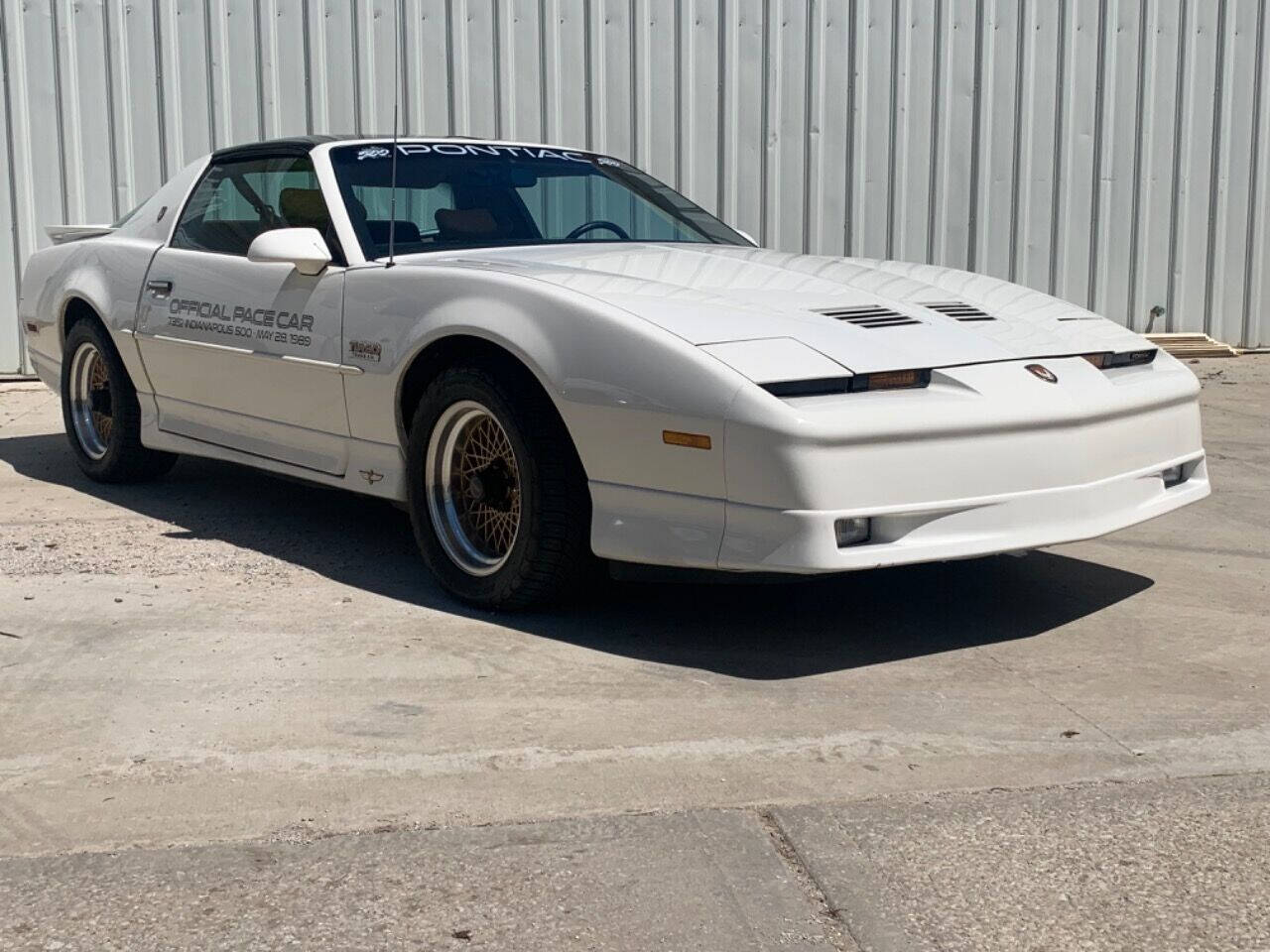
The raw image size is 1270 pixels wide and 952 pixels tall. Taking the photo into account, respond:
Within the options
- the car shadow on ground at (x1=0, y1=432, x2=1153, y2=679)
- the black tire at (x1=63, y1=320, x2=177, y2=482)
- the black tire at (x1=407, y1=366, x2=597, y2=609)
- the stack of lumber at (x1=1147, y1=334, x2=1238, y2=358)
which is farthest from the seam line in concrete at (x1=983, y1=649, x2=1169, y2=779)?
the stack of lumber at (x1=1147, y1=334, x2=1238, y2=358)

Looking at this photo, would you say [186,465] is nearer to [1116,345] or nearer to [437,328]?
[437,328]

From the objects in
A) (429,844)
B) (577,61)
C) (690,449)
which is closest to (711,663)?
(690,449)

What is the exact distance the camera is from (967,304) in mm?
4637

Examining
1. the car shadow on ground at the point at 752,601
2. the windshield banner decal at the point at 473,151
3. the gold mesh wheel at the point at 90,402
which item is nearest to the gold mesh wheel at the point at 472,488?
the car shadow on ground at the point at 752,601

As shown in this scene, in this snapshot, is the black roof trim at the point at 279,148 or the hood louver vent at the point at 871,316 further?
the black roof trim at the point at 279,148

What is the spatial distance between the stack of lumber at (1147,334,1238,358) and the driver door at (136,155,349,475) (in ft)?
22.1

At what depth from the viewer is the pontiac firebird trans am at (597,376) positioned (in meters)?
3.89

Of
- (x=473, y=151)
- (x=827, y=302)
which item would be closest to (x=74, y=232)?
(x=473, y=151)

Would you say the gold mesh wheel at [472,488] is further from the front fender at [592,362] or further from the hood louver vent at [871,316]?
the hood louver vent at [871,316]

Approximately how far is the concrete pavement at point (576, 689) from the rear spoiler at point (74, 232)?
5.14 feet

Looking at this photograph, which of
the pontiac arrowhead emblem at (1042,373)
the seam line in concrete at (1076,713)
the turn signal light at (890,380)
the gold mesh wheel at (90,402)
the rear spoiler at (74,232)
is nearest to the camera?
the seam line in concrete at (1076,713)

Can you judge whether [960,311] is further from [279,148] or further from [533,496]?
[279,148]

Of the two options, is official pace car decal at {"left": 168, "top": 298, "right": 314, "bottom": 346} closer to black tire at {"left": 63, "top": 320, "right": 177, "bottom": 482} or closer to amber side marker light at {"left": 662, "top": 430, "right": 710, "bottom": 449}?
black tire at {"left": 63, "top": 320, "right": 177, "bottom": 482}

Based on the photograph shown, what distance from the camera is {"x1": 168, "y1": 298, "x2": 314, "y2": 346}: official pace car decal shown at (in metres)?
5.11
